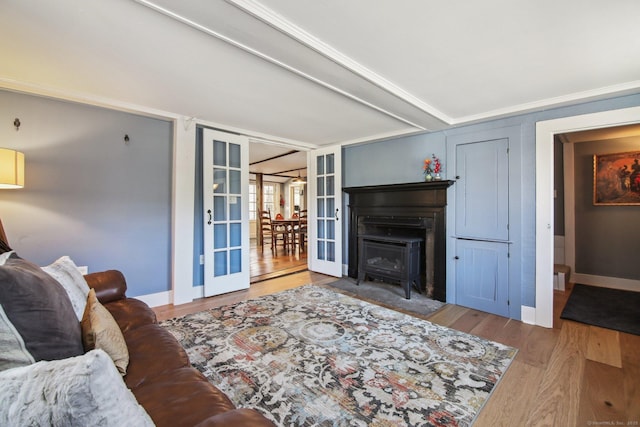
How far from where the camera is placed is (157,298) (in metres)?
3.30

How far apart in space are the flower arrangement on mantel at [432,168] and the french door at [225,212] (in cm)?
248

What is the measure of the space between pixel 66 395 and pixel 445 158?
3.79 m

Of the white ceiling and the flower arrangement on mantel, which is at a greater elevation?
the white ceiling

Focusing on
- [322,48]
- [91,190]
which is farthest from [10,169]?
[322,48]

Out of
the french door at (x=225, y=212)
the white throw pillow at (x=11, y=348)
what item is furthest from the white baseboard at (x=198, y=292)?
the white throw pillow at (x=11, y=348)

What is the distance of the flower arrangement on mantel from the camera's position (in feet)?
11.5

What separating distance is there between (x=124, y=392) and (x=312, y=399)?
1360mm

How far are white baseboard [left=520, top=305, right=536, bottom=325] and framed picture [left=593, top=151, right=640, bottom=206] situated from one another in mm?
2477

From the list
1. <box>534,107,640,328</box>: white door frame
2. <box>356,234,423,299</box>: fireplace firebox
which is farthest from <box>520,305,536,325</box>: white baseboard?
<box>356,234,423,299</box>: fireplace firebox

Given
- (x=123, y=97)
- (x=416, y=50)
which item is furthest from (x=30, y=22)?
(x=416, y=50)

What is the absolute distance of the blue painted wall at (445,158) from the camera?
2.75 m

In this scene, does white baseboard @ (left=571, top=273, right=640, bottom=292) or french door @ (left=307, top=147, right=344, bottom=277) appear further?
french door @ (left=307, top=147, right=344, bottom=277)

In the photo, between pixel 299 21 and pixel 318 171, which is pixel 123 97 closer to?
pixel 299 21

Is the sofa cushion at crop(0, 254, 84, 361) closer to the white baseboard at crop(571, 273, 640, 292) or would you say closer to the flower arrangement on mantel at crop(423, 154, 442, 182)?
the flower arrangement on mantel at crop(423, 154, 442, 182)
